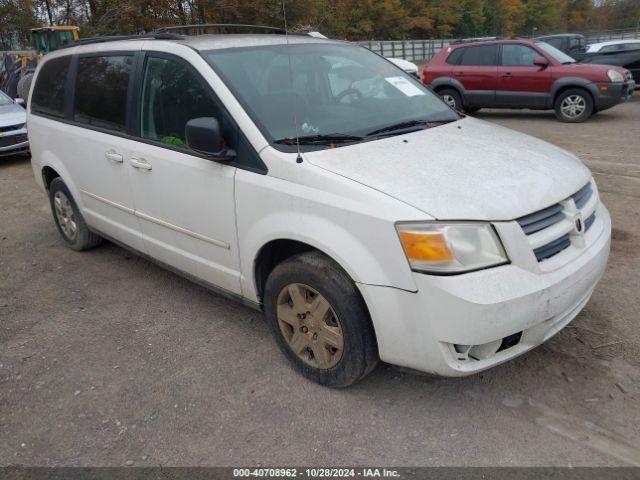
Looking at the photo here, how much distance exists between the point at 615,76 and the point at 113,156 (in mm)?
10110

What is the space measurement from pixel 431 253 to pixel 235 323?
5.85ft

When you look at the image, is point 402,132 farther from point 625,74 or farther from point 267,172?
point 625,74

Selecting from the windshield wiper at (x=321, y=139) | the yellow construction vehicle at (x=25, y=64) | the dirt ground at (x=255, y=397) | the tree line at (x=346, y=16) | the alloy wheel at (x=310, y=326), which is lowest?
the dirt ground at (x=255, y=397)

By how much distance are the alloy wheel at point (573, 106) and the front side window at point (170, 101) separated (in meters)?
9.63

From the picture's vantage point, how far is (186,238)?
3441 mm

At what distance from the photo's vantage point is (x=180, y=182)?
10.8ft

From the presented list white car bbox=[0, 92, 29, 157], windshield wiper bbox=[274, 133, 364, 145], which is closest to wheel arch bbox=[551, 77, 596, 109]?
windshield wiper bbox=[274, 133, 364, 145]

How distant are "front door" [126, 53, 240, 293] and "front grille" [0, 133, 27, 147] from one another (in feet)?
23.8

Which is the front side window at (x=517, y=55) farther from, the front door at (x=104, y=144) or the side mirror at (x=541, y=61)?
the front door at (x=104, y=144)

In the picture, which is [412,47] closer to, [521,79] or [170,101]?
[521,79]

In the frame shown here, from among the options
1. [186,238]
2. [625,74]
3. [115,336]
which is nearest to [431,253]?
[186,238]

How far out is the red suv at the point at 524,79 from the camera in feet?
34.7

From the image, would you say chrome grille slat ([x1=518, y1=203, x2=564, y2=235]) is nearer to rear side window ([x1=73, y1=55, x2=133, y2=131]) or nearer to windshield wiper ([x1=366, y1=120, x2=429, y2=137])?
windshield wiper ([x1=366, y1=120, x2=429, y2=137])

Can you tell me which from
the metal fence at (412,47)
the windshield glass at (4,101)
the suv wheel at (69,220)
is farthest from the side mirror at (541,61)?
the metal fence at (412,47)
